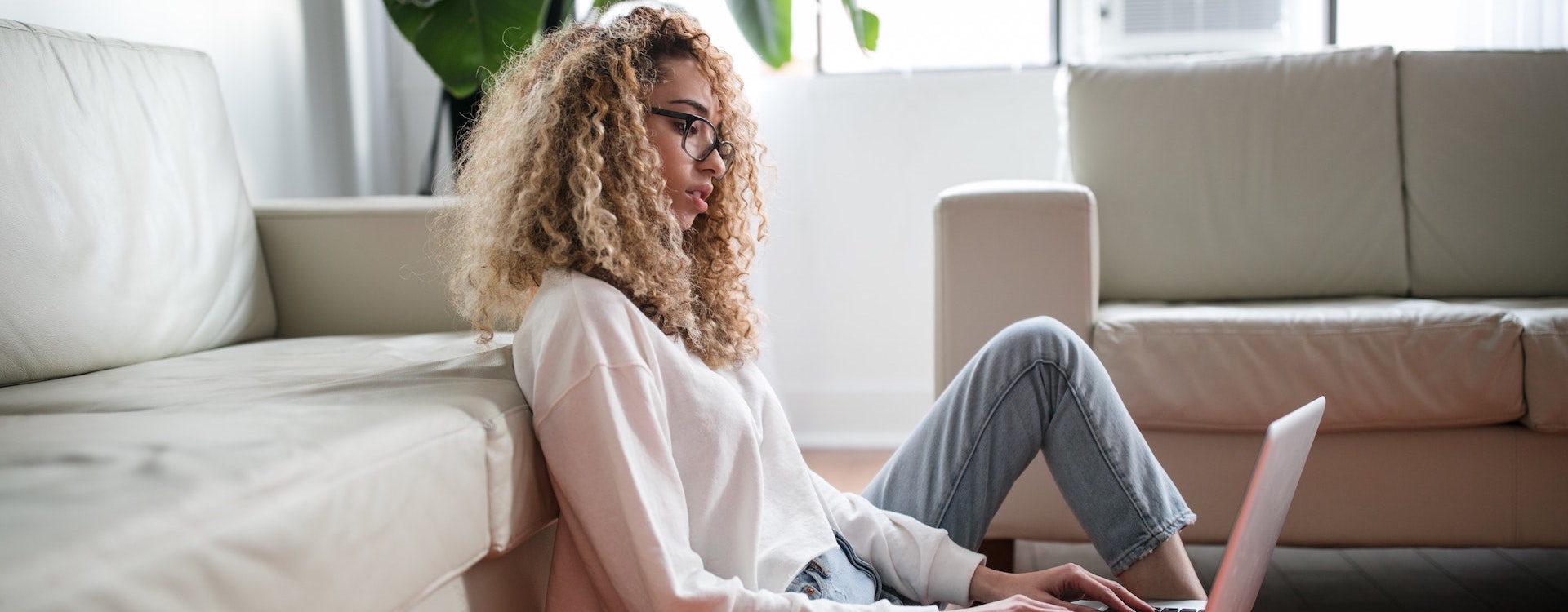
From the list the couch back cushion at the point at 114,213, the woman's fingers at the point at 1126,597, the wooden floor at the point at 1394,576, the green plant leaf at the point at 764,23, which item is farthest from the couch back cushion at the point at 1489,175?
the couch back cushion at the point at 114,213

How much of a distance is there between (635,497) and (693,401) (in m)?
0.13

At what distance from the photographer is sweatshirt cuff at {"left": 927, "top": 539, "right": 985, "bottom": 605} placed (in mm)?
1084

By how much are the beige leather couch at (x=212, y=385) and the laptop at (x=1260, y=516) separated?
54 centimetres

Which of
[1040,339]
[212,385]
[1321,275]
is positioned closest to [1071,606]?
[1040,339]

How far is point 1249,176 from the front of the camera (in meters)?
2.15

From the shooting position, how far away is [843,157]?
9.64 ft

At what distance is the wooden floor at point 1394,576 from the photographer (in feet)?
5.62

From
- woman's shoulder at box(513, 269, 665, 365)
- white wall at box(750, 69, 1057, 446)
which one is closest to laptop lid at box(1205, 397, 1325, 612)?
woman's shoulder at box(513, 269, 665, 365)

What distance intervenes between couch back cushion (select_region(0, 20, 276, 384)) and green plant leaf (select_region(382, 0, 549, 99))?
70 centimetres

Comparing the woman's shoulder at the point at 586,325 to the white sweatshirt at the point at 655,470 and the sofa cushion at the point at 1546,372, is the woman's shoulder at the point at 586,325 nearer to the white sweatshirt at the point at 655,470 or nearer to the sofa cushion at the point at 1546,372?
the white sweatshirt at the point at 655,470

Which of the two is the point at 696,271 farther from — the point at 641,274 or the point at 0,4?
the point at 0,4

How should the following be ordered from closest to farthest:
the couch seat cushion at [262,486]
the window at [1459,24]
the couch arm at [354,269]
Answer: the couch seat cushion at [262,486] < the couch arm at [354,269] < the window at [1459,24]

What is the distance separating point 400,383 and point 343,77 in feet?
6.26

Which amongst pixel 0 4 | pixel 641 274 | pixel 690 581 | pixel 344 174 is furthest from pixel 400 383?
pixel 344 174
